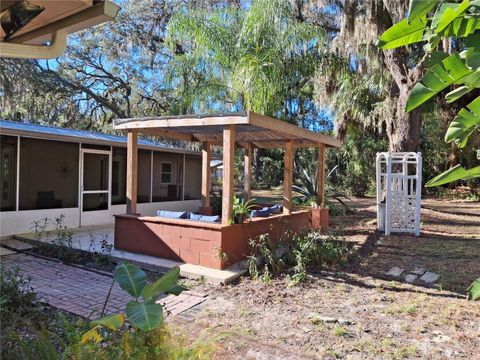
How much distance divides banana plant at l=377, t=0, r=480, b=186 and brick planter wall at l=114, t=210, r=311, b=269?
458cm

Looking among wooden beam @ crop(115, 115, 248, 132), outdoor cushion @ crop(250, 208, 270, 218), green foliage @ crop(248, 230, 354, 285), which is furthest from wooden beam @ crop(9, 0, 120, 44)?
outdoor cushion @ crop(250, 208, 270, 218)

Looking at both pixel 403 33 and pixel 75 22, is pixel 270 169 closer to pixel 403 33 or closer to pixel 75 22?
pixel 75 22

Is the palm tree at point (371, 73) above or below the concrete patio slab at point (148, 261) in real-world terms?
above

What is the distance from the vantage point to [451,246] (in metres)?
8.12

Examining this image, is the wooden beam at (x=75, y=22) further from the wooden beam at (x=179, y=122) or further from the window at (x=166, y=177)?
the window at (x=166, y=177)

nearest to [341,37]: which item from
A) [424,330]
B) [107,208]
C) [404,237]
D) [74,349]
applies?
[404,237]

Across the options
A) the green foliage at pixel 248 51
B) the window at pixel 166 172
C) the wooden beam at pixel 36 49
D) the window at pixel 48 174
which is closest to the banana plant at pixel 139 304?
the wooden beam at pixel 36 49

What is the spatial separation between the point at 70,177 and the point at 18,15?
8.27 metres

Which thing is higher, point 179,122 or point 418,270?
point 179,122

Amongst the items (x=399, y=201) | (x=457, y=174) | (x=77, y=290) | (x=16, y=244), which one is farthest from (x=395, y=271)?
(x=16, y=244)

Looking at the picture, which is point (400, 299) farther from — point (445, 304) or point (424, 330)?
point (424, 330)

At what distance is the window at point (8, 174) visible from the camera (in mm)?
8305

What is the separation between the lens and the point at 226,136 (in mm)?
6105

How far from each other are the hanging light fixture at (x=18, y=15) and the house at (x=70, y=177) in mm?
6535
